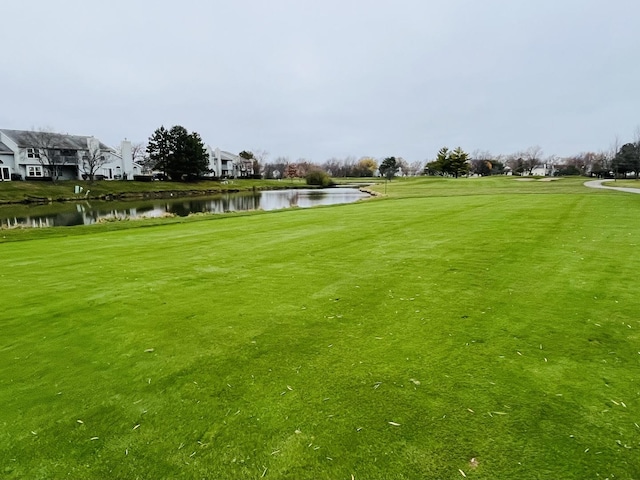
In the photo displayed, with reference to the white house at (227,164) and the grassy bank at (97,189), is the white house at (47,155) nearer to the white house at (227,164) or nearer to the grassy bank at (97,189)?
the grassy bank at (97,189)

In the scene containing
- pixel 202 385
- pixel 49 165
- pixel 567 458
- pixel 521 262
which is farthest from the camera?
pixel 49 165

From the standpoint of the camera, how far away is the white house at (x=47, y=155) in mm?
63572

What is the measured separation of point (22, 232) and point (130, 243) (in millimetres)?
10361

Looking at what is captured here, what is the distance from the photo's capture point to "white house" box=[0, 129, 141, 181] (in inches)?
2503

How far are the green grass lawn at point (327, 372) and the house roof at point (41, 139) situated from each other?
75.4 metres

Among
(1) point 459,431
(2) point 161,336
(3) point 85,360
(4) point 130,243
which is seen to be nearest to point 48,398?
(3) point 85,360

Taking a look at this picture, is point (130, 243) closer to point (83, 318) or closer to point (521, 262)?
point (83, 318)

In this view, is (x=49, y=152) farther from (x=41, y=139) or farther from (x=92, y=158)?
(x=92, y=158)

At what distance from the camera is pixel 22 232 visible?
18656 mm

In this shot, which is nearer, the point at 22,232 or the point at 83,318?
A: the point at 83,318

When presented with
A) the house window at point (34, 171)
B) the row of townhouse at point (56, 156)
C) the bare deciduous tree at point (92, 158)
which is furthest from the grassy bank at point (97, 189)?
the house window at point (34, 171)

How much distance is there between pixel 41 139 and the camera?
65688 millimetres

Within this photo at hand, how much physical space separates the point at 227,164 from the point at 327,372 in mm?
112388

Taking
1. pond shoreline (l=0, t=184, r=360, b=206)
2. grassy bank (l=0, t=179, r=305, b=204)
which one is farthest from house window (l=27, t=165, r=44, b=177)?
pond shoreline (l=0, t=184, r=360, b=206)
